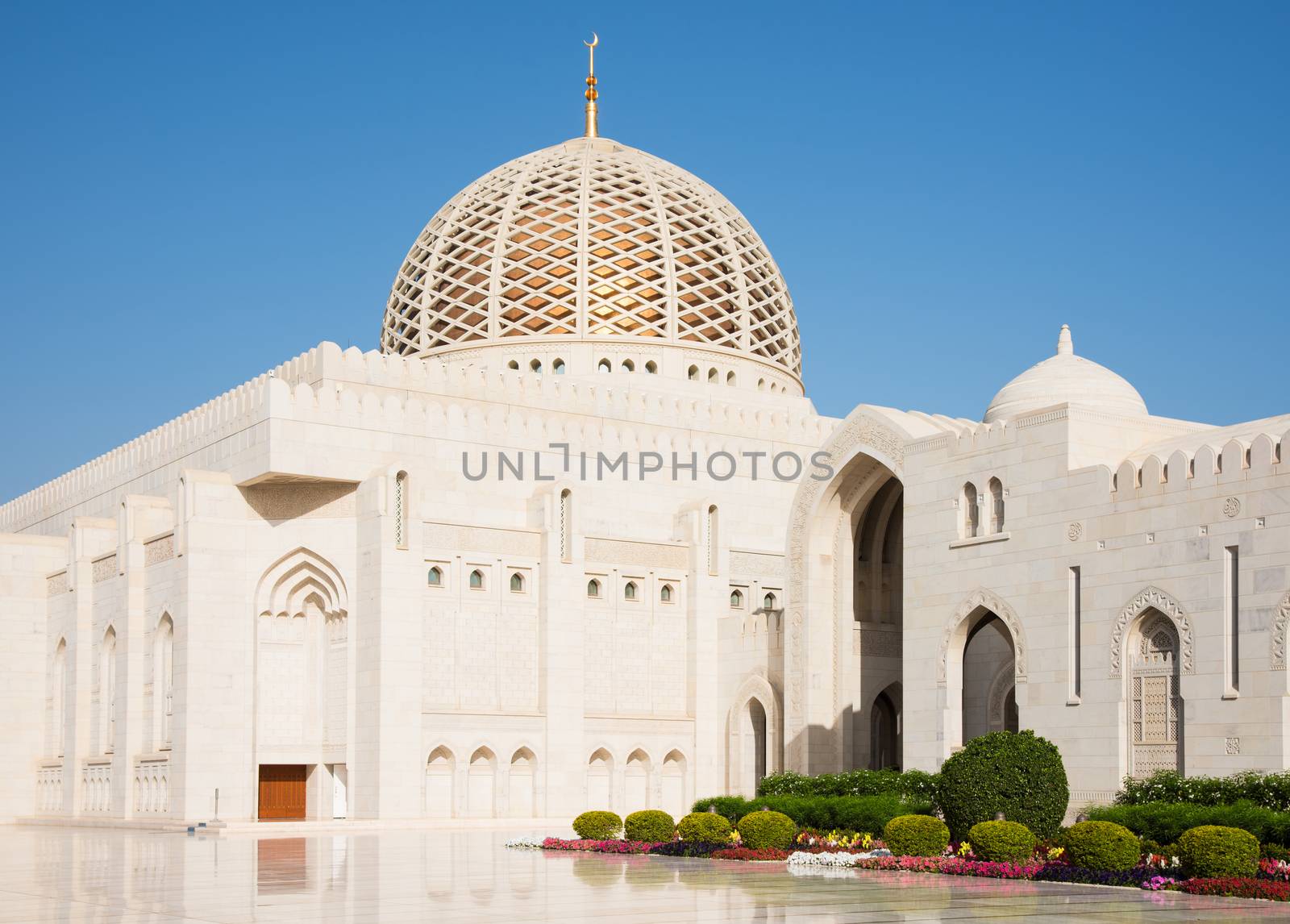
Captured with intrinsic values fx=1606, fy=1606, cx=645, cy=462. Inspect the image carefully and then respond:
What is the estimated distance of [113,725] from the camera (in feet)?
93.8

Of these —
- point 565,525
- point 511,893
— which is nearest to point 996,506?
point 565,525

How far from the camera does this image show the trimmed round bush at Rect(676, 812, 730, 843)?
697 inches

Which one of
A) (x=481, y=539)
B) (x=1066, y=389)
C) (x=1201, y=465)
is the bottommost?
(x=481, y=539)

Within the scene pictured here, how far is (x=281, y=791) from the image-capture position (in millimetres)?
26406

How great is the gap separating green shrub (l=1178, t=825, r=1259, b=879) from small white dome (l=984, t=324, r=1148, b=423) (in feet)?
33.8

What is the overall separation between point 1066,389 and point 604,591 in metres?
8.90

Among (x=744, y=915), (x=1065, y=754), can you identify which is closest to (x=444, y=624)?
(x=1065, y=754)

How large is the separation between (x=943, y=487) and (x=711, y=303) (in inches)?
521

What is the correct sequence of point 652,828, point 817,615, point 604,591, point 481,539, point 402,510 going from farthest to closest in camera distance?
point 604,591, point 481,539, point 402,510, point 817,615, point 652,828

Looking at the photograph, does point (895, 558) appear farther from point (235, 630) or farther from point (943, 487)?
point (235, 630)

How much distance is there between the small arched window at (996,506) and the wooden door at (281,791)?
39.7 ft

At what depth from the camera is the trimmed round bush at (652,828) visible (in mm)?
18250

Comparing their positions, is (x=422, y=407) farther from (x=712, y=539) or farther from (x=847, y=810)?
(x=847, y=810)

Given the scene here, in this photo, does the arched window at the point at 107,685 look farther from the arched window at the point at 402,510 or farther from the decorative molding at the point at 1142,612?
the decorative molding at the point at 1142,612
